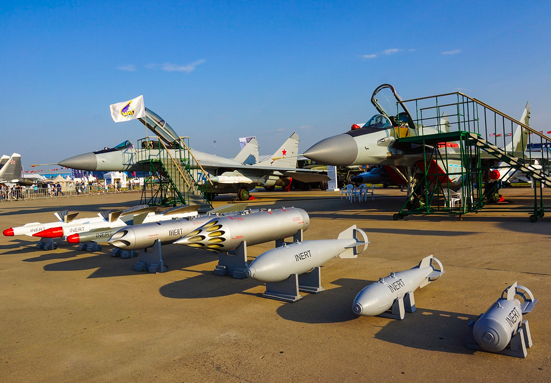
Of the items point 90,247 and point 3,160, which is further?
point 3,160

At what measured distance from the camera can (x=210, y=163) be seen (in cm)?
2402

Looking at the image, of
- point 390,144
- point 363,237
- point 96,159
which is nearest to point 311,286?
point 363,237

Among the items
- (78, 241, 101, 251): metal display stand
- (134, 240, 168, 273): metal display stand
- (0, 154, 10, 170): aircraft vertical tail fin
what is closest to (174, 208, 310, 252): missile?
(134, 240, 168, 273): metal display stand

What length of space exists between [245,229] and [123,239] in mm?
2272

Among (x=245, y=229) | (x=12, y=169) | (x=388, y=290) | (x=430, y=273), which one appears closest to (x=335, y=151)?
(x=245, y=229)

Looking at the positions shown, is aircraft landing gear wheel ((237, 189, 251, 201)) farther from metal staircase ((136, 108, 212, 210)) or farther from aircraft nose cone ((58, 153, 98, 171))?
aircraft nose cone ((58, 153, 98, 171))

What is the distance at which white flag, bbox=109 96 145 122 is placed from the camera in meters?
16.9

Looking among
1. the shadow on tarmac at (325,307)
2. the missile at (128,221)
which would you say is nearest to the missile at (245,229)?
the shadow on tarmac at (325,307)

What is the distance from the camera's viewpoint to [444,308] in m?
4.98

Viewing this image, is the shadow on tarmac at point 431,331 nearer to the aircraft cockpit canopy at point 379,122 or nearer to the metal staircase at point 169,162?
the aircraft cockpit canopy at point 379,122

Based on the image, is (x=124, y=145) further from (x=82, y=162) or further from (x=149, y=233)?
(x=149, y=233)

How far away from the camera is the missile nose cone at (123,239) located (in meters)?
7.15

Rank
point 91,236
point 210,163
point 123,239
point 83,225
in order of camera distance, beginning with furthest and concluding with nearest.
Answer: point 210,163 → point 83,225 → point 91,236 → point 123,239

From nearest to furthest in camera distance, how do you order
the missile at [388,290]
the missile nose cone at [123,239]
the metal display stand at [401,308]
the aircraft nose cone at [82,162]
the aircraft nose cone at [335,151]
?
the missile at [388,290]
the metal display stand at [401,308]
the missile nose cone at [123,239]
the aircraft nose cone at [335,151]
the aircraft nose cone at [82,162]
